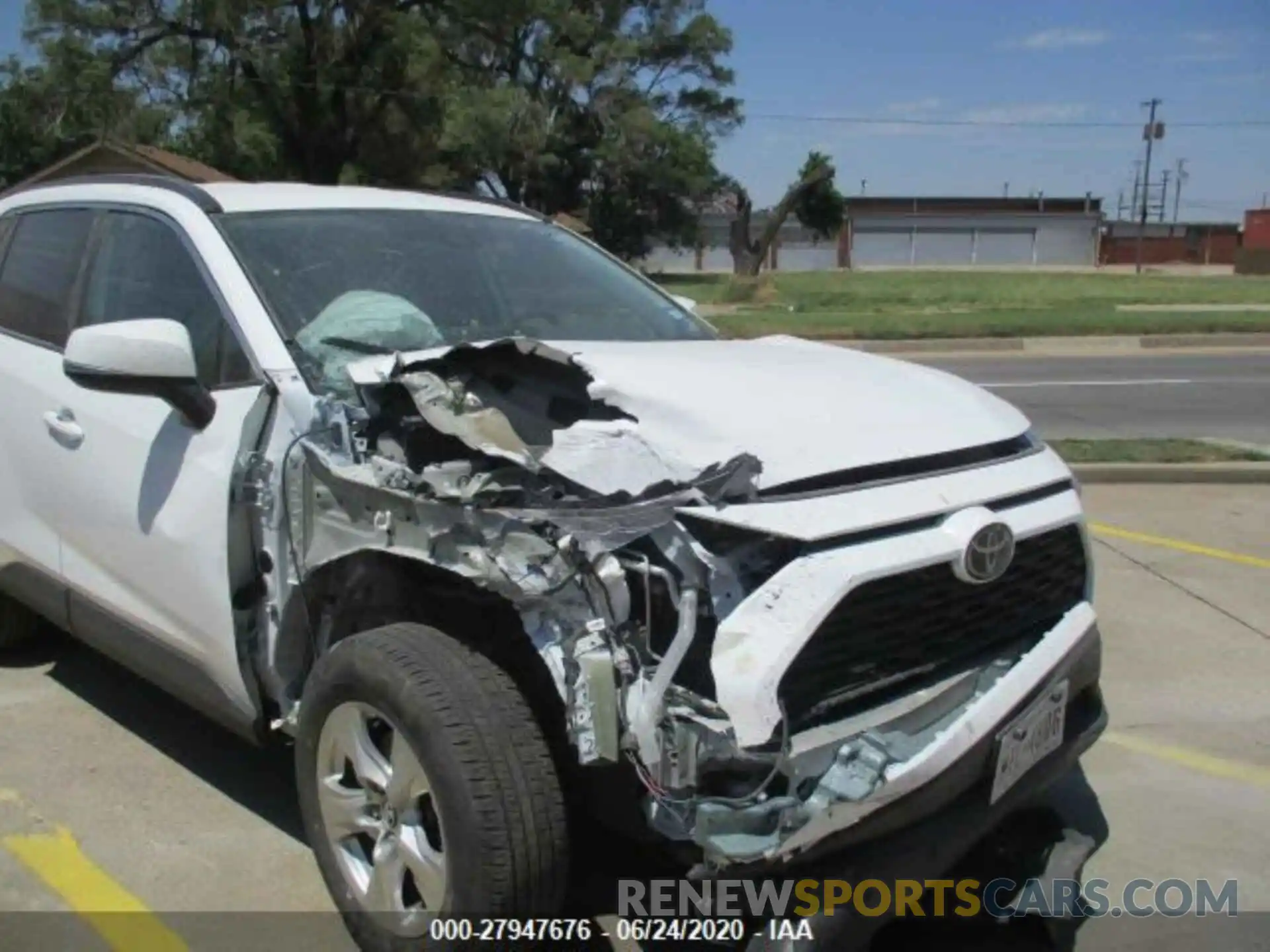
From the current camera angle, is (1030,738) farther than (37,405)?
No

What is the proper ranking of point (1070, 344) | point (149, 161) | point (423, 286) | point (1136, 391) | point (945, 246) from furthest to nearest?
point (945, 246), point (149, 161), point (1070, 344), point (1136, 391), point (423, 286)


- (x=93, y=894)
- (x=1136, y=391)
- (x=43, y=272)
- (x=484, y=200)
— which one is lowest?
(x=93, y=894)

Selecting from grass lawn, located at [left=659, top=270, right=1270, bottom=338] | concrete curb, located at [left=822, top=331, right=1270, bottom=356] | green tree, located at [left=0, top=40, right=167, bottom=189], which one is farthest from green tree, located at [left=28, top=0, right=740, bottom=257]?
concrete curb, located at [left=822, top=331, right=1270, bottom=356]

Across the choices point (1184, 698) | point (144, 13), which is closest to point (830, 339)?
point (1184, 698)

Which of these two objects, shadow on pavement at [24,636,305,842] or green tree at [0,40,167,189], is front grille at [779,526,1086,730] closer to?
shadow on pavement at [24,636,305,842]

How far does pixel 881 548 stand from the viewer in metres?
2.65

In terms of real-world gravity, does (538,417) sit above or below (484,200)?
below

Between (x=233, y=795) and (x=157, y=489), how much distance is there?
40.3 inches

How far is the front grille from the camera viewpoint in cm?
259

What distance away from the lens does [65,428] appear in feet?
13.2

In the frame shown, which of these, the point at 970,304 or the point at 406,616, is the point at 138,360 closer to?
the point at 406,616

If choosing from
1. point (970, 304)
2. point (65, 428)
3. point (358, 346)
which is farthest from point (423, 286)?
point (970, 304)

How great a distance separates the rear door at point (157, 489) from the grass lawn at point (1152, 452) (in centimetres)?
634

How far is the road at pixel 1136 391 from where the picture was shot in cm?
1182
